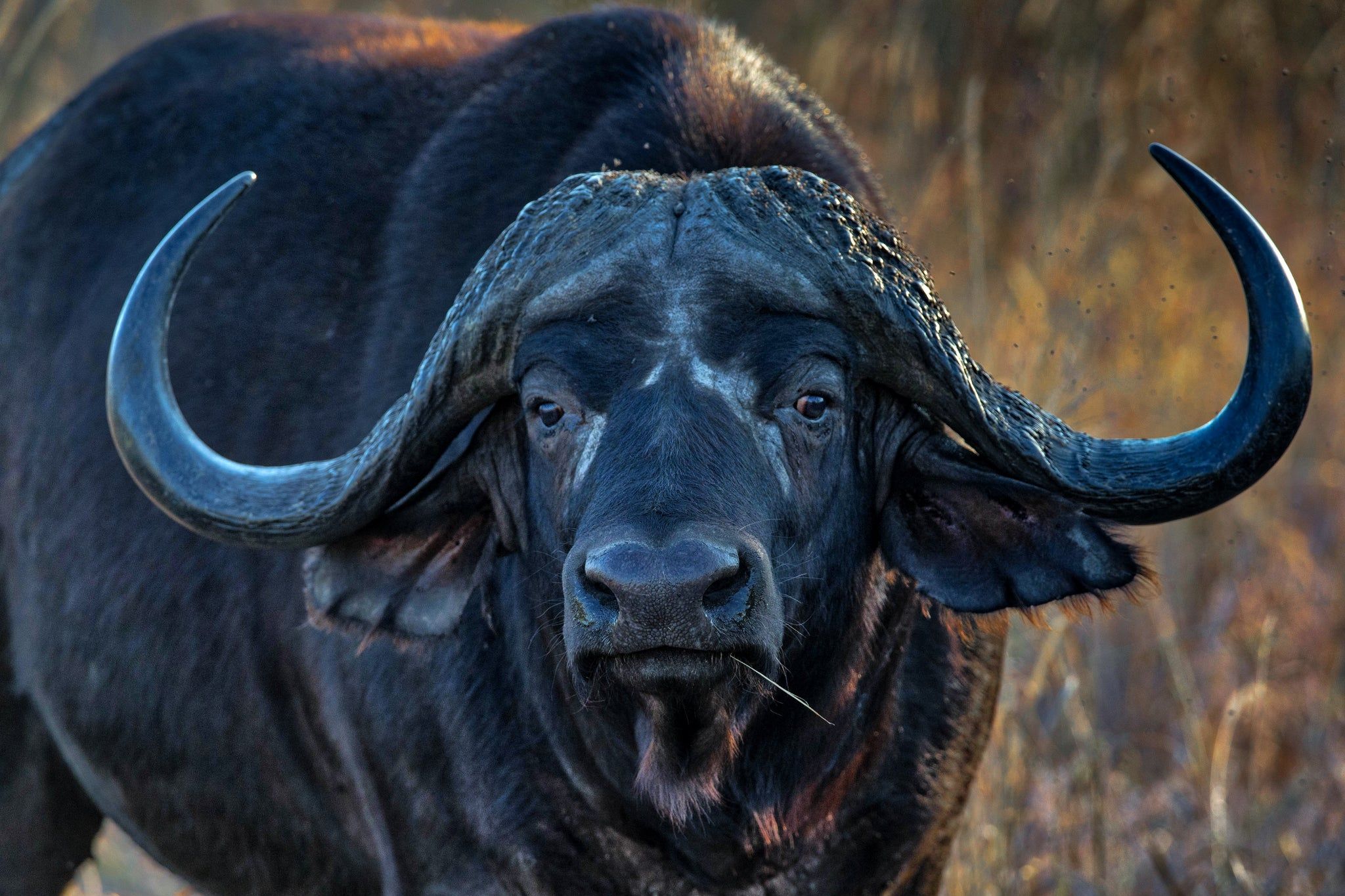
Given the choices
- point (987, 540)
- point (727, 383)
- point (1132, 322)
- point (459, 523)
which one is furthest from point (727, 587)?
point (1132, 322)

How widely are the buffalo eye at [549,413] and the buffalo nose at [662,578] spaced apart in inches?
18.2

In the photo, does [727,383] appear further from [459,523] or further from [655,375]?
[459,523]

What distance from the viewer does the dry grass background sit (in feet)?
15.3

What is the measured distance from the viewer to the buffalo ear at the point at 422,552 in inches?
120

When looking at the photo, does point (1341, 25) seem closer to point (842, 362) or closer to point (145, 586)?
point (842, 362)

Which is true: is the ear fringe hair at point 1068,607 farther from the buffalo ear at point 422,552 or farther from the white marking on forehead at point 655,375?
the buffalo ear at point 422,552

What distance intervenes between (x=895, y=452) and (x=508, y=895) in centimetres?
121

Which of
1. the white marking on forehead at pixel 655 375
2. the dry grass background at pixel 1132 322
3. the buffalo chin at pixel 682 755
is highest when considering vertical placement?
the white marking on forehead at pixel 655 375

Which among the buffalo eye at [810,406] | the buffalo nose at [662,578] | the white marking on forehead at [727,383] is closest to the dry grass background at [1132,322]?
the buffalo eye at [810,406]

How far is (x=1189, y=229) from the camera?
771 centimetres

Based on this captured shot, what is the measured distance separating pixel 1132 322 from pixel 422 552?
482cm

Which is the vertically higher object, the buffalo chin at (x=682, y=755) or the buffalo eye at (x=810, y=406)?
the buffalo eye at (x=810, y=406)

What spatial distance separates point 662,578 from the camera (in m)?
2.31

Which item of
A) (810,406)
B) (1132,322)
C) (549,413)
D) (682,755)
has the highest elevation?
(810,406)
